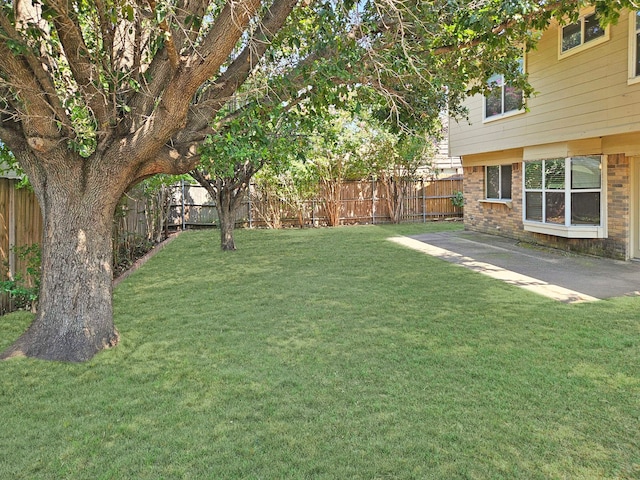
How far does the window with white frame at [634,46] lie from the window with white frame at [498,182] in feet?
15.9

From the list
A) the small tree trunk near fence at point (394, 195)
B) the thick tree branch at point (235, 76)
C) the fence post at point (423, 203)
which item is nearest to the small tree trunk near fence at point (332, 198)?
the small tree trunk near fence at point (394, 195)

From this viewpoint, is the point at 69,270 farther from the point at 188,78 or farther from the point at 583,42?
the point at 583,42

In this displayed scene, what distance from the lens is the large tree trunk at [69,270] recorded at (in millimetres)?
4516

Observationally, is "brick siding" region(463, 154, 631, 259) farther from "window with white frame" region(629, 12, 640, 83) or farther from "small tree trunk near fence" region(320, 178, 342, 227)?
"small tree trunk near fence" region(320, 178, 342, 227)

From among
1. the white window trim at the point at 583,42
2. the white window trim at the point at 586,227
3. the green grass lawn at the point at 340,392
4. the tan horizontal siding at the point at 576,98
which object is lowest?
the green grass lawn at the point at 340,392

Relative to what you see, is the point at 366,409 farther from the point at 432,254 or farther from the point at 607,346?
the point at 432,254

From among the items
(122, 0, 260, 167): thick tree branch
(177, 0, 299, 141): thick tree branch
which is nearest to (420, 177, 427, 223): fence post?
(177, 0, 299, 141): thick tree branch

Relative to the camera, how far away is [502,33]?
6117mm

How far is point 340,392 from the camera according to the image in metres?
3.71

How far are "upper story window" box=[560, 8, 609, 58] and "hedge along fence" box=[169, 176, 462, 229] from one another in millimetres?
10096

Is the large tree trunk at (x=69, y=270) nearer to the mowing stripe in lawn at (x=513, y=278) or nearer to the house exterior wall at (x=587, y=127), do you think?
the mowing stripe in lawn at (x=513, y=278)

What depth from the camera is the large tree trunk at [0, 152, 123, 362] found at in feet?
14.8

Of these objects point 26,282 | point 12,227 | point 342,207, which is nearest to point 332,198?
point 342,207

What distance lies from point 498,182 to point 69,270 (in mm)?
11781
